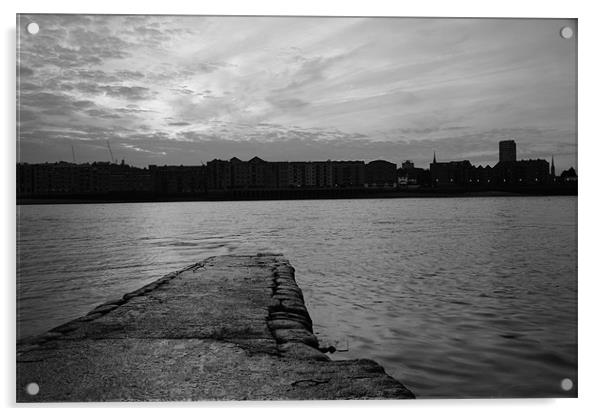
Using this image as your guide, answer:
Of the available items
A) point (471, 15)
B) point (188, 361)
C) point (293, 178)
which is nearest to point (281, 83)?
point (293, 178)

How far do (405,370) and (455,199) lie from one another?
1807mm

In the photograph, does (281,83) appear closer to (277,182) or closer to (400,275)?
(277,182)

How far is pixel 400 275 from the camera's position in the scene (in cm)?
550

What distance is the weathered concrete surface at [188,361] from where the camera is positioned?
10.1ft

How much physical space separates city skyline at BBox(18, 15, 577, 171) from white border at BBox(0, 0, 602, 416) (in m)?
0.07

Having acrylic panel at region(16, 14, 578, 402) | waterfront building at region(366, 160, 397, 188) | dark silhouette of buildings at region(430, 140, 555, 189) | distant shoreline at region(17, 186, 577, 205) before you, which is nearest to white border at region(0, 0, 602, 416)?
acrylic panel at region(16, 14, 578, 402)

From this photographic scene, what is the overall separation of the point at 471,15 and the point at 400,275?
2.66m

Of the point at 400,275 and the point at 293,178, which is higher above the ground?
the point at 293,178

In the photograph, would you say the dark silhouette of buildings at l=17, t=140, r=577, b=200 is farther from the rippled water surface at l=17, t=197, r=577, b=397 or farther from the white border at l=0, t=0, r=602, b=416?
the white border at l=0, t=0, r=602, b=416

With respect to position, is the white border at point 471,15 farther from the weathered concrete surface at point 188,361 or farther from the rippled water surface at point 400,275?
the weathered concrete surface at point 188,361

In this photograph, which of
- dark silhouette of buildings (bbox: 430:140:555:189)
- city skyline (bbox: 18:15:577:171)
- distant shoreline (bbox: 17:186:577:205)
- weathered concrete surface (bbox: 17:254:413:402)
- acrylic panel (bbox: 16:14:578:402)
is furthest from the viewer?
distant shoreline (bbox: 17:186:577:205)

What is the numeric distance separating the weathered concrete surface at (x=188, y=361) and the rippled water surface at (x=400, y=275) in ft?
1.15

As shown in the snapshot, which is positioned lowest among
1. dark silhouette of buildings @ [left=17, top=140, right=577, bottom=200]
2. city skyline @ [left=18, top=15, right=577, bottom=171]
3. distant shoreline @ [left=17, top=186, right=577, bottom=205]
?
distant shoreline @ [left=17, top=186, right=577, bottom=205]

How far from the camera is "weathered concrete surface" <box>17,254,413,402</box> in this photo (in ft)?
10.1
